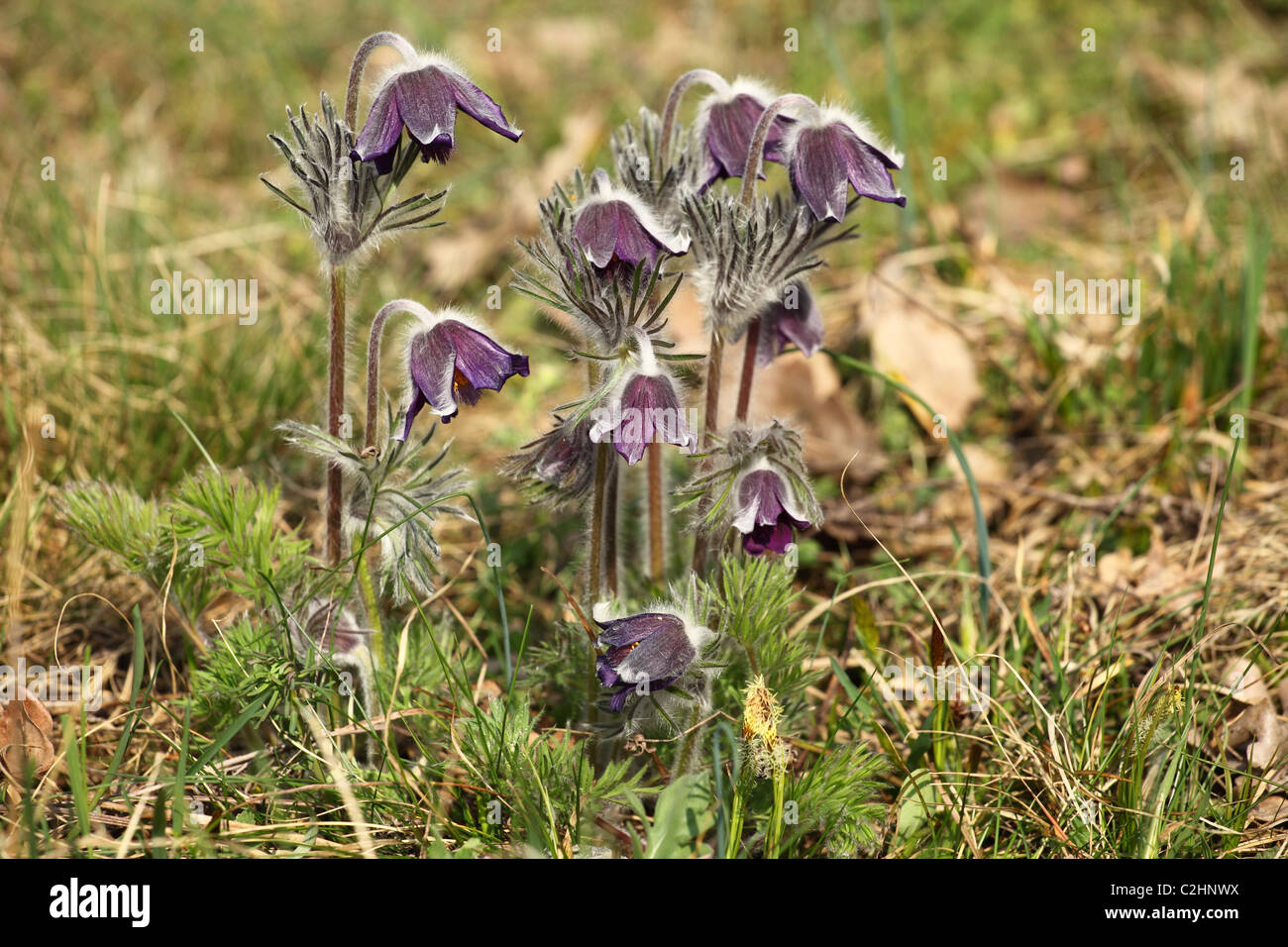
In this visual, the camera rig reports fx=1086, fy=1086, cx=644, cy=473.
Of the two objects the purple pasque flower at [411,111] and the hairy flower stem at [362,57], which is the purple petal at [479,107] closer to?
the purple pasque flower at [411,111]

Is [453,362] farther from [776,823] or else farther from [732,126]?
[776,823]

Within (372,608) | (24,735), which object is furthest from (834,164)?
(24,735)

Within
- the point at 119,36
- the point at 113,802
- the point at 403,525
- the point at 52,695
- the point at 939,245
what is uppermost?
the point at 119,36

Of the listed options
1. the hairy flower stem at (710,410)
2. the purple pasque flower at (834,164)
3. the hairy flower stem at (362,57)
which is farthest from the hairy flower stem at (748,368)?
the hairy flower stem at (362,57)

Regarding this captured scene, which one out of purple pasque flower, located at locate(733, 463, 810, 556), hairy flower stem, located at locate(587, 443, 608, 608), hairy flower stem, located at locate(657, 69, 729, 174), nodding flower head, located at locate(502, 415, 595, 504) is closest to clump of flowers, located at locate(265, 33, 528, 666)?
nodding flower head, located at locate(502, 415, 595, 504)

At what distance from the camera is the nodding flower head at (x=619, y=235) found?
2.19 meters

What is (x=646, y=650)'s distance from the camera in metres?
2.19

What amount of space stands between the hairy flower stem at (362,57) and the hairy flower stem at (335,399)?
0.32m

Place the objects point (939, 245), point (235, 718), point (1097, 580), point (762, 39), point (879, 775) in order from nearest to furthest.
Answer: point (235, 718) → point (879, 775) → point (1097, 580) → point (939, 245) → point (762, 39)

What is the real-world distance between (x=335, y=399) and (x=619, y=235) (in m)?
0.74

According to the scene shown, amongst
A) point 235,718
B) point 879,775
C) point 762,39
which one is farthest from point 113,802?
point 762,39
